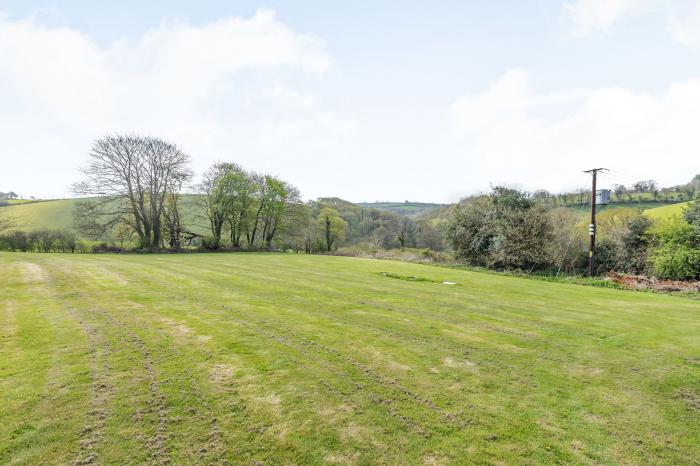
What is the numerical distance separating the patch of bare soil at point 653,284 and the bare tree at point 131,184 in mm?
35436

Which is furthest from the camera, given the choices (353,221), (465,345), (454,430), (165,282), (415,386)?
(353,221)

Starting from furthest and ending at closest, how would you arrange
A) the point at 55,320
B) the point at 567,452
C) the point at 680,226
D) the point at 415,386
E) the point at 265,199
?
1. the point at 265,199
2. the point at 680,226
3. the point at 55,320
4. the point at 415,386
5. the point at 567,452

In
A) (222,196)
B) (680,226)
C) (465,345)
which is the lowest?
(465,345)

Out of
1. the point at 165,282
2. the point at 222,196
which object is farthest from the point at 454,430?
the point at 222,196

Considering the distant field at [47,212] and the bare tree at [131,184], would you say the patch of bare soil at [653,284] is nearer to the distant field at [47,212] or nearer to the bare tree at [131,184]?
the bare tree at [131,184]

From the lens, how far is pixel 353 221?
228 feet

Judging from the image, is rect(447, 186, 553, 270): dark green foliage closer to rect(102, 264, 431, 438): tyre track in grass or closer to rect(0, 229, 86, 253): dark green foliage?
rect(102, 264, 431, 438): tyre track in grass

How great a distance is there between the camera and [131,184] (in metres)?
30.6

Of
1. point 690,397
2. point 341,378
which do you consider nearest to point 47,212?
point 341,378

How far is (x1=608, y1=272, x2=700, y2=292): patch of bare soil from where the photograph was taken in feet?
49.2

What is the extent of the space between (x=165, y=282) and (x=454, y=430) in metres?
10.8

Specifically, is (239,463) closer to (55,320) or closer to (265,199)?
(55,320)

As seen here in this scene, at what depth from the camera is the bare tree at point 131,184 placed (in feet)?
96.1

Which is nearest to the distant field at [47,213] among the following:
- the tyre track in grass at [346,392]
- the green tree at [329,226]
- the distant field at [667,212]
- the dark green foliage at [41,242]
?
the dark green foliage at [41,242]
